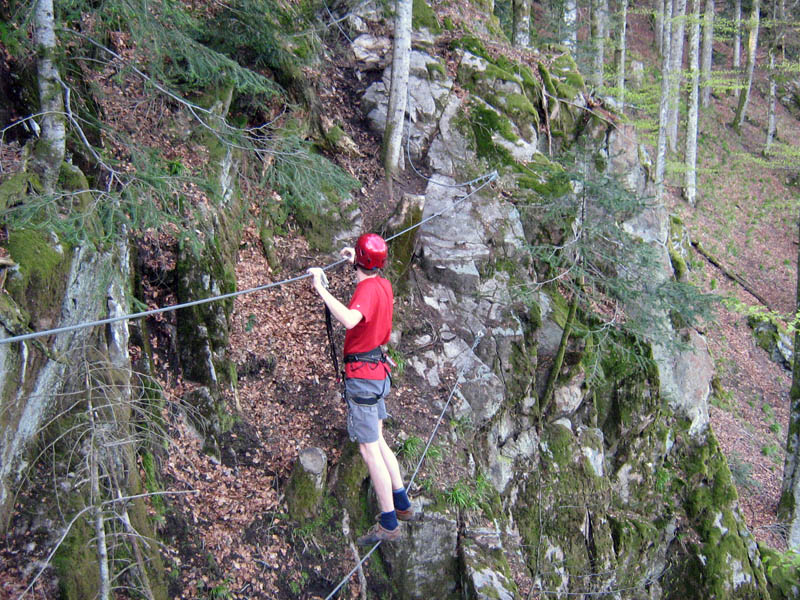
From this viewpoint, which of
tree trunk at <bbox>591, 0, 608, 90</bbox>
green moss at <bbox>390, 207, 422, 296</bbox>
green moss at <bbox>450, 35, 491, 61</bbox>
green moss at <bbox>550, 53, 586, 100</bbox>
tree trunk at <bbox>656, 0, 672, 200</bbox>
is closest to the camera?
green moss at <bbox>390, 207, 422, 296</bbox>

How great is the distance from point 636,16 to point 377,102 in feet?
113

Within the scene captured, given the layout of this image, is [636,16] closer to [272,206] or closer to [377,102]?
[377,102]

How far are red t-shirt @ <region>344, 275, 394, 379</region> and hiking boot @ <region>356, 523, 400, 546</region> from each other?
1531mm

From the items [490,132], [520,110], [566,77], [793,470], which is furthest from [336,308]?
[793,470]

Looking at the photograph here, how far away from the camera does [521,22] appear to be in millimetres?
14773

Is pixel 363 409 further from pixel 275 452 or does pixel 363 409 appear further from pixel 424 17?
pixel 424 17

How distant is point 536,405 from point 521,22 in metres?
11.3

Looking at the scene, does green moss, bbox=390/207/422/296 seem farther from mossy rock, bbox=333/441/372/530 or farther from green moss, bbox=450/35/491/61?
green moss, bbox=450/35/491/61

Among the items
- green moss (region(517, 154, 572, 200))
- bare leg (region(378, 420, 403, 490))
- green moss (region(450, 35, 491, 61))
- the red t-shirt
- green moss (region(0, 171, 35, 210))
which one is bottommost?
bare leg (region(378, 420, 403, 490))

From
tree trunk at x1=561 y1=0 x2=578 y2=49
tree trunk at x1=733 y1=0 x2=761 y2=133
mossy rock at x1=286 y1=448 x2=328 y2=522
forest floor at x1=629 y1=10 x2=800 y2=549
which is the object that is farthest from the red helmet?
tree trunk at x1=733 y1=0 x2=761 y2=133

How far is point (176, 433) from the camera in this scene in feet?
18.1

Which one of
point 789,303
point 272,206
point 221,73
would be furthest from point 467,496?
point 789,303

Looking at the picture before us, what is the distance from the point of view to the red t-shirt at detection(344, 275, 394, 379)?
4.63 m

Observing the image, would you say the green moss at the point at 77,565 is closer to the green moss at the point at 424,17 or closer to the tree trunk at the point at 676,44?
the green moss at the point at 424,17
